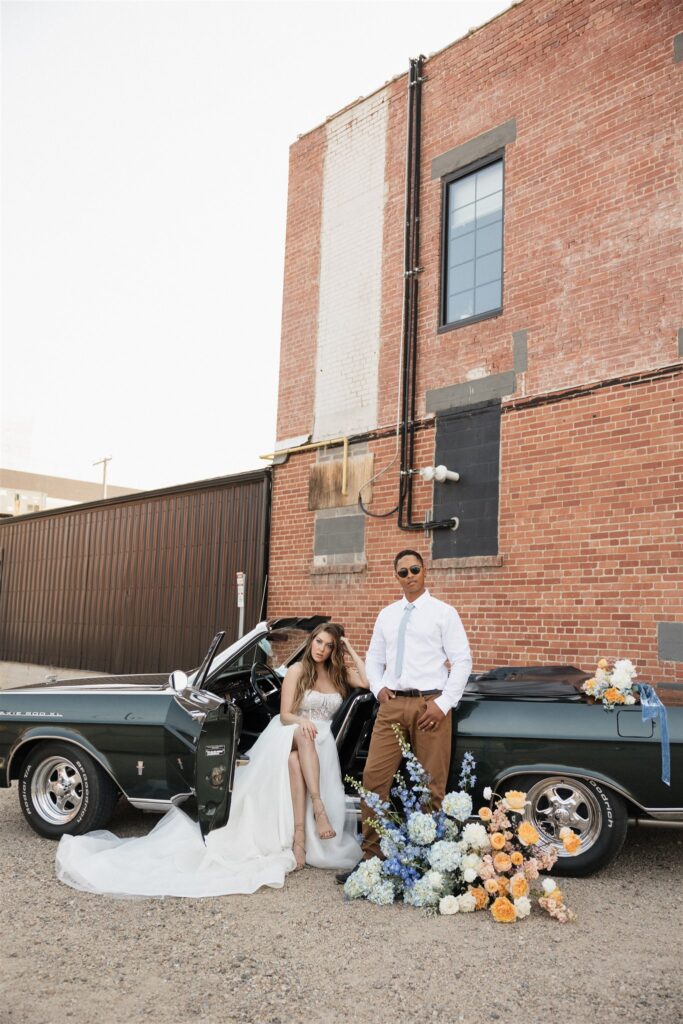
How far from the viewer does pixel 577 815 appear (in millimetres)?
5031

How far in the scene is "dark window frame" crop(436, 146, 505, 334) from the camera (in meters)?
9.19

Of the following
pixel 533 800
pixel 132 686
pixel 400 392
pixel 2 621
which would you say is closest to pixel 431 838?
pixel 533 800

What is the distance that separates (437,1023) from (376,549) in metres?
6.82

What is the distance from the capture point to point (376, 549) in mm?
9828

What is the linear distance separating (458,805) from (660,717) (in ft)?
4.14

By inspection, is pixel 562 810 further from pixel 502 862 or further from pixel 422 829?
pixel 422 829

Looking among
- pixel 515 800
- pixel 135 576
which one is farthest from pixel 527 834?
pixel 135 576

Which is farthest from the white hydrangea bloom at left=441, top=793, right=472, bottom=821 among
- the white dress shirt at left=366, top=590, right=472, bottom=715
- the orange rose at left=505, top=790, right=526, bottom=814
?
the white dress shirt at left=366, top=590, right=472, bottom=715

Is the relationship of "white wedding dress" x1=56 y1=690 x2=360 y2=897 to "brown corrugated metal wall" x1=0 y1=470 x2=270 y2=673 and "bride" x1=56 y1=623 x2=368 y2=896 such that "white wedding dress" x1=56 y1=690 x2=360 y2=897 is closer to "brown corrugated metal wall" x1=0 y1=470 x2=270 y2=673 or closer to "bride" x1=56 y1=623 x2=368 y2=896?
"bride" x1=56 y1=623 x2=368 y2=896

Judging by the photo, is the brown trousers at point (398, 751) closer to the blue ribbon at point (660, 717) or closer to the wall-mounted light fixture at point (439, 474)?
the blue ribbon at point (660, 717)

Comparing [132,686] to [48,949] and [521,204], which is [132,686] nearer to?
[48,949]

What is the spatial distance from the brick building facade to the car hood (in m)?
3.55

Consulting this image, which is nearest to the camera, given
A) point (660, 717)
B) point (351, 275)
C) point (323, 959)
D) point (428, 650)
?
point (323, 959)

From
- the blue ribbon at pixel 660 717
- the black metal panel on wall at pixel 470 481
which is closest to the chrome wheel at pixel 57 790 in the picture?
the blue ribbon at pixel 660 717
